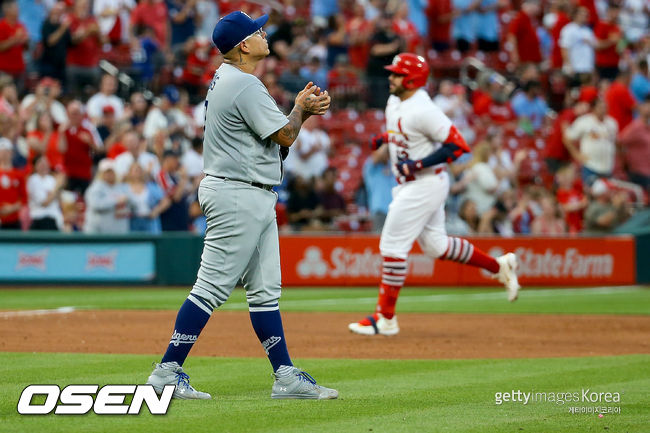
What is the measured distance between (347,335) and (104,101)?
9.50 meters

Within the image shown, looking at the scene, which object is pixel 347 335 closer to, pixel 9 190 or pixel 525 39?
pixel 9 190

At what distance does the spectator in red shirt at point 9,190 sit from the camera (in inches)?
Answer: 648

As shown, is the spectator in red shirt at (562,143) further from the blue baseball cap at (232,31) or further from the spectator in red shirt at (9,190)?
the blue baseball cap at (232,31)

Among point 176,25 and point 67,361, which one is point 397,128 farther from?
point 176,25

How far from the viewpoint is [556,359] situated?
9.25 meters

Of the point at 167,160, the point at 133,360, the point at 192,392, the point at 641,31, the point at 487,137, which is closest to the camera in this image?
the point at 192,392

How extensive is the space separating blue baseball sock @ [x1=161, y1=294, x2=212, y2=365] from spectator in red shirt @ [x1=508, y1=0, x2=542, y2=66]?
64.6 feet

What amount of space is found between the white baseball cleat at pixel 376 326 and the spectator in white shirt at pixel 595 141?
11351mm

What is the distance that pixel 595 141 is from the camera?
21.3 metres

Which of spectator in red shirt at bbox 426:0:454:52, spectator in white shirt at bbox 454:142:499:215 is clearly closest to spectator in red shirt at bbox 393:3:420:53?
spectator in red shirt at bbox 426:0:454:52

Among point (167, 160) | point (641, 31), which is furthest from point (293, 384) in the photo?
point (641, 31)

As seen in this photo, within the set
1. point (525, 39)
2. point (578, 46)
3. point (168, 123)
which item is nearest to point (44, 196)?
point (168, 123)

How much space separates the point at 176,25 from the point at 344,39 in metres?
Answer: 3.46

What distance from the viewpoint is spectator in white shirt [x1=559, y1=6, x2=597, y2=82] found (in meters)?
24.7
